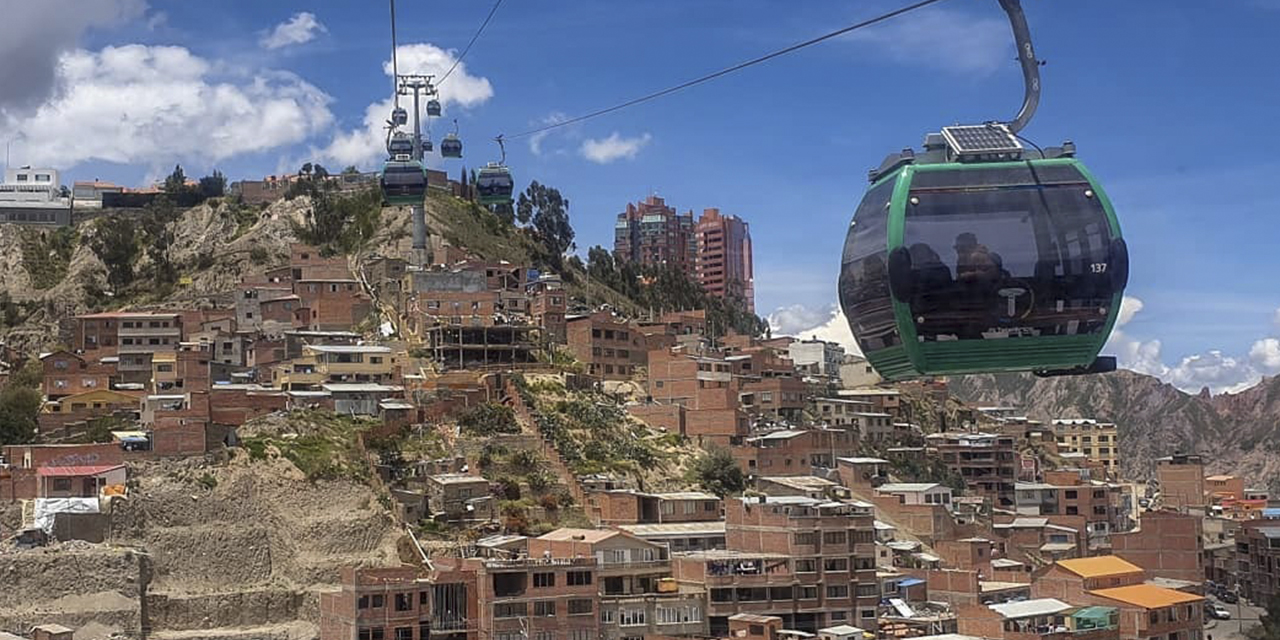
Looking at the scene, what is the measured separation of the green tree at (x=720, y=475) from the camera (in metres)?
45.5

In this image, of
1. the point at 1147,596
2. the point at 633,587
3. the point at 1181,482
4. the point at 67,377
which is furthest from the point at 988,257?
the point at 1181,482

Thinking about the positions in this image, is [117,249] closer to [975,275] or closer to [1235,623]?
[1235,623]

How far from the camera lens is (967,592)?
39625 millimetres

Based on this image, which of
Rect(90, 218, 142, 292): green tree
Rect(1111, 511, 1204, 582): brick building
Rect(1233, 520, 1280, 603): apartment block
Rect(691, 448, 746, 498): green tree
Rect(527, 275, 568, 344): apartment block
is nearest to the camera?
Rect(691, 448, 746, 498): green tree

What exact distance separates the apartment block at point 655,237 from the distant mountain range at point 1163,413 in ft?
65.0

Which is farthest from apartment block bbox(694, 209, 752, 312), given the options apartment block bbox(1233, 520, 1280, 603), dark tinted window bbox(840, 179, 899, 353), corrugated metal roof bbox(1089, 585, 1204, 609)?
dark tinted window bbox(840, 179, 899, 353)

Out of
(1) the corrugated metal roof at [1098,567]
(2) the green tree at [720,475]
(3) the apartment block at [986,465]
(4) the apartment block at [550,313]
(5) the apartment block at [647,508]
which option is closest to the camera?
(1) the corrugated metal roof at [1098,567]

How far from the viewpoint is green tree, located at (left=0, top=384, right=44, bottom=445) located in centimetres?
4344

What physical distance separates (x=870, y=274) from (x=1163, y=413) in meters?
116

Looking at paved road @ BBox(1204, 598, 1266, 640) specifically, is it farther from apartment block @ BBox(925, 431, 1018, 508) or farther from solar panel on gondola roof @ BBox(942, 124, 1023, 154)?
solar panel on gondola roof @ BBox(942, 124, 1023, 154)

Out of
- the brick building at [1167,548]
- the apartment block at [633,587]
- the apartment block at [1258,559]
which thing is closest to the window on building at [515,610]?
the apartment block at [633,587]

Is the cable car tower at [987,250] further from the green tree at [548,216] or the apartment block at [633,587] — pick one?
the green tree at [548,216]

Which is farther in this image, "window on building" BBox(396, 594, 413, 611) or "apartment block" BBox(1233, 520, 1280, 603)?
"apartment block" BBox(1233, 520, 1280, 603)

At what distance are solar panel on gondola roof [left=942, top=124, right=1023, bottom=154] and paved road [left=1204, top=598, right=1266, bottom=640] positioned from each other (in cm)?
3494
